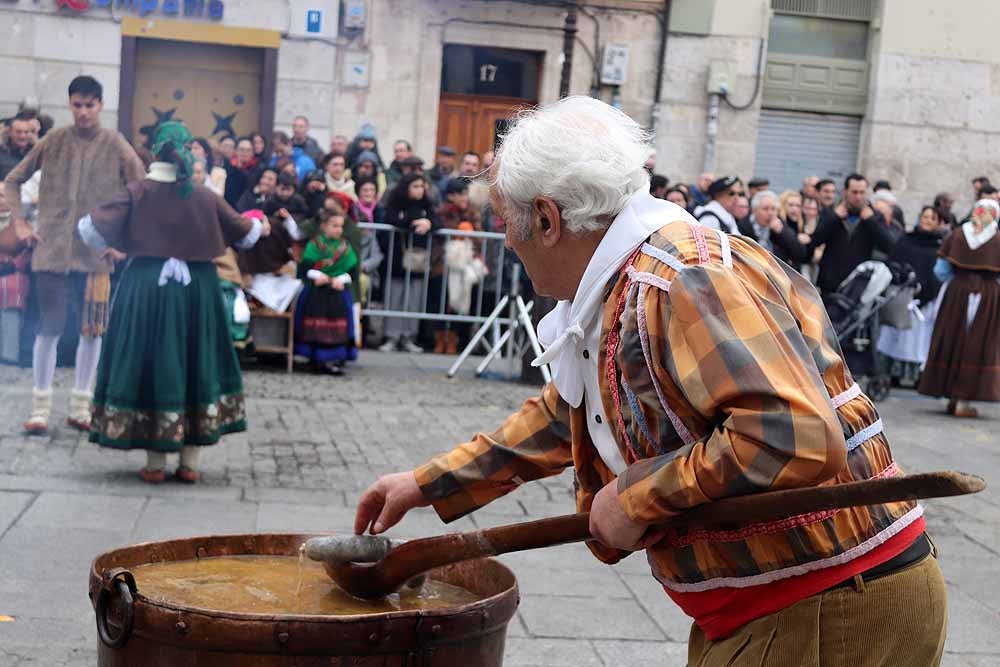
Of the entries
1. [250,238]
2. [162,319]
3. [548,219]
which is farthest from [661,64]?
[548,219]

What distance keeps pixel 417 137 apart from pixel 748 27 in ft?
16.3

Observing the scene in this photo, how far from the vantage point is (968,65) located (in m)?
20.1

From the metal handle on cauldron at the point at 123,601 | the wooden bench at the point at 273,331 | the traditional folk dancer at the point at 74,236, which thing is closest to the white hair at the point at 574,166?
the metal handle on cauldron at the point at 123,601

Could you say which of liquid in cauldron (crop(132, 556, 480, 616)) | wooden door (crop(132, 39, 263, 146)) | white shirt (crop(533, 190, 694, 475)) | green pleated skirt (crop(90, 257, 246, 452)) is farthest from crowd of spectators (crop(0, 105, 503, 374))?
white shirt (crop(533, 190, 694, 475))

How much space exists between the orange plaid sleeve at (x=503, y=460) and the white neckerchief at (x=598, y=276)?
35 centimetres

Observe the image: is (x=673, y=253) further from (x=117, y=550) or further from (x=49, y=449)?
(x=49, y=449)

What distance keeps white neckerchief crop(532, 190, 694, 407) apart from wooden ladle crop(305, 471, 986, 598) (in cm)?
25

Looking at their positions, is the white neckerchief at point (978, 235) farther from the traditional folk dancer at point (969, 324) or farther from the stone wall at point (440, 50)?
the stone wall at point (440, 50)

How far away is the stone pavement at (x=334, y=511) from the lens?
4648mm

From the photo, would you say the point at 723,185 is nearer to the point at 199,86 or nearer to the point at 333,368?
the point at 333,368

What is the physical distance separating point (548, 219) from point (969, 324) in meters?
10.3

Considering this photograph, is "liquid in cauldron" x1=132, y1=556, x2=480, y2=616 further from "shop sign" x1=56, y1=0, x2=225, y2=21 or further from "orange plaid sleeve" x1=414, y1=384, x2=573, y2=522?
"shop sign" x1=56, y1=0, x2=225, y2=21

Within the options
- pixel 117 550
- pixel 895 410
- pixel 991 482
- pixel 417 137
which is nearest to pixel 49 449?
pixel 117 550

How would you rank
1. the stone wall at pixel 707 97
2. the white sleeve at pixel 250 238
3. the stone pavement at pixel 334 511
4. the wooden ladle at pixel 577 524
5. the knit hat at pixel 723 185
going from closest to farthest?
the wooden ladle at pixel 577 524 < the stone pavement at pixel 334 511 < the white sleeve at pixel 250 238 < the knit hat at pixel 723 185 < the stone wall at pixel 707 97
